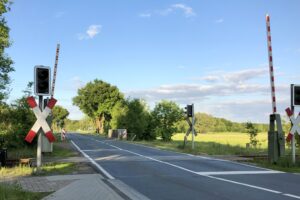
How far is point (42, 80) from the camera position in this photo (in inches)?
540

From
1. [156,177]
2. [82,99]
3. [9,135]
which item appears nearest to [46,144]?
[156,177]

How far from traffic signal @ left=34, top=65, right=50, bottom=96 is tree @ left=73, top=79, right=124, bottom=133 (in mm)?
77288

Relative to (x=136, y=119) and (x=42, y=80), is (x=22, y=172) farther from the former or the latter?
(x=136, y=119)

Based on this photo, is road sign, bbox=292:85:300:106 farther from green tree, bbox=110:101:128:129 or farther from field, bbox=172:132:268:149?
green tree, bbox=110:101:128:129

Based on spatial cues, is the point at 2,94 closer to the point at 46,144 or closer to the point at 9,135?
the point at 9,135

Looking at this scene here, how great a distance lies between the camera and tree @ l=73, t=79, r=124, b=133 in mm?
92000

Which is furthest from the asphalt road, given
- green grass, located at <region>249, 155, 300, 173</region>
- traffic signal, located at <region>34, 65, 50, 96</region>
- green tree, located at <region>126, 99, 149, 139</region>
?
green tree, located at <region>126, 99, 149, 139</region>

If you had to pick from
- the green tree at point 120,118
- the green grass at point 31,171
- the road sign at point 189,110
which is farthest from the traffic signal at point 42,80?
the green tree at point 120,118

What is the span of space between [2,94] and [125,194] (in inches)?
635

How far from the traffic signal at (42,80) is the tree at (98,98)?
77.3 metres

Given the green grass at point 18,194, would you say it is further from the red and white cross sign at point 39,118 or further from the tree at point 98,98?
the tree at point 98,98

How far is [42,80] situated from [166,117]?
49.3m

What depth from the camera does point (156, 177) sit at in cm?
1373

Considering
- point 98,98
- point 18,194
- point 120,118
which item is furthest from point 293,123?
point 98,98
